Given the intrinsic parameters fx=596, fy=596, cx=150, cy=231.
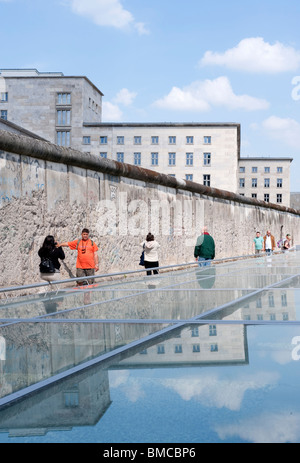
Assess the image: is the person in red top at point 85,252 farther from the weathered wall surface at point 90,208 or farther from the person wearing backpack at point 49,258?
the person wearing backpack at point 49,258

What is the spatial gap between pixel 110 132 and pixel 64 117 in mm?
5994

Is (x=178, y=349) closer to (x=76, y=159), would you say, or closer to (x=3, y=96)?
(x=76, y=159)

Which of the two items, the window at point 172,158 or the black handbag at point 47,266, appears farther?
the window at point 172,158

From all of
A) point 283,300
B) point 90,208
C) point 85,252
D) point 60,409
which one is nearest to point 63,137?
point 90,208

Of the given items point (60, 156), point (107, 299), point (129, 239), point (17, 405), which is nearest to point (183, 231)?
point (129, 239)

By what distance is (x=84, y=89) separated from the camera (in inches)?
2665

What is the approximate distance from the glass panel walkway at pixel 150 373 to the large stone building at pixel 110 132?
64697 millimetres

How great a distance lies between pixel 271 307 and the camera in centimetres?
529

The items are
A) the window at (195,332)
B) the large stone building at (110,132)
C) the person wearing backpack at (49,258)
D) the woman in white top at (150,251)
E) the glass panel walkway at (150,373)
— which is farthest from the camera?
the large stone building at (110,132)

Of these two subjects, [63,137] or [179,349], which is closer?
[179,349]

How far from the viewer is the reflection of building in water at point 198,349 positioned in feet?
9.89

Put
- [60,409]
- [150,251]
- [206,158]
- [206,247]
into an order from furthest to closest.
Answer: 1. [206,158]
2. [206,247]
3. [150,251]
4. [60,409]

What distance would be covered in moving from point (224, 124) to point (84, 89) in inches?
674

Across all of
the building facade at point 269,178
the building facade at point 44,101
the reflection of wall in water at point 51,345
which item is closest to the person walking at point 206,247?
the reflection of wall in water at point 51,345
